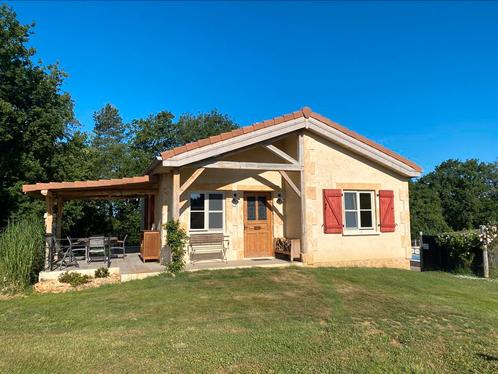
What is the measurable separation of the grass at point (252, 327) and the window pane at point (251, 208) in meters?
3.06

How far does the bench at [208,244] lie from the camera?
10298 millimetres

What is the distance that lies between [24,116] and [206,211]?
1308cm

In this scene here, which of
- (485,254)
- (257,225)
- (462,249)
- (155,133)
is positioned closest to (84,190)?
(257,225)

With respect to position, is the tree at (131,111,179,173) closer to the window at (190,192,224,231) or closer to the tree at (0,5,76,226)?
the tree at (0,5,76,226)

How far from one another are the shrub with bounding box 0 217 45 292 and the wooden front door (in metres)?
5.71

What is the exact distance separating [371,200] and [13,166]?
16818mm

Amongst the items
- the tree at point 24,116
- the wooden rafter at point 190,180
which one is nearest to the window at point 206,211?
the wooden rafter at point 190,180

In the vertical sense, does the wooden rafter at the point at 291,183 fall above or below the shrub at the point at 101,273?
above

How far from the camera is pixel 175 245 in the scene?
896cm

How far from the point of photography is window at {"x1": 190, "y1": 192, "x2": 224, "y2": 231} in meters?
10.7

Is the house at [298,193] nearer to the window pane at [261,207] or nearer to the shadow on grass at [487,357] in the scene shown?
the window pane at [261,207]

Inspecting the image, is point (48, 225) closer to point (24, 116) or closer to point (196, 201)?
point (196, 201)

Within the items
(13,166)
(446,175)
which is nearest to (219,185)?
(13,166)

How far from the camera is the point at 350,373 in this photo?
3.96 m
